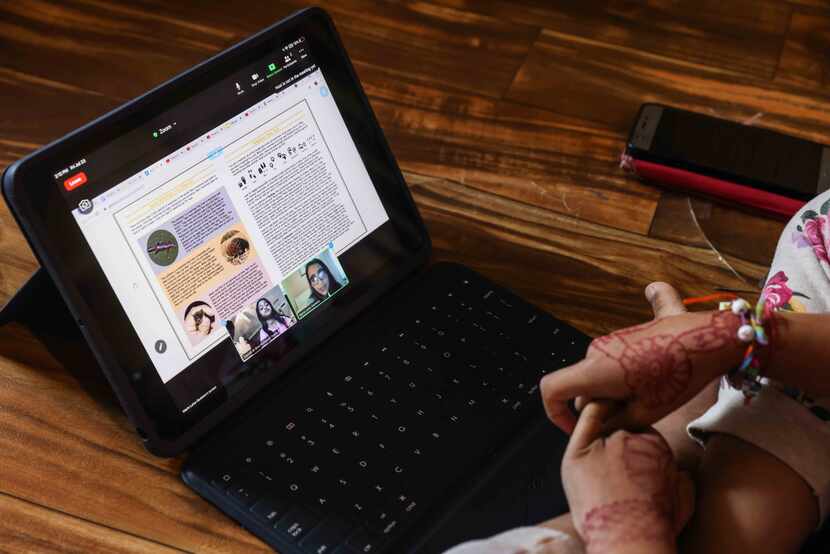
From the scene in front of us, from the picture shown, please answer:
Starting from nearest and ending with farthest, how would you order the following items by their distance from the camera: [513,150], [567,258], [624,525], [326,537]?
[624,525]
[326,537]
[567,258]
[513,150]

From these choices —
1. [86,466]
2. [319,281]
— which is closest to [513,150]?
[319,281]

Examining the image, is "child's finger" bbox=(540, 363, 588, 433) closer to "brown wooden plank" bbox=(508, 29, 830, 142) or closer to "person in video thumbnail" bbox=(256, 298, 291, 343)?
"person in video thumbnail" bbox=(256, 298, 291, 343)

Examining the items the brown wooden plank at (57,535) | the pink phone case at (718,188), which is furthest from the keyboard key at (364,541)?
the pink phone case at (718,188)

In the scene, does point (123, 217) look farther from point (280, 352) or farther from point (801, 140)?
point (801, 140)

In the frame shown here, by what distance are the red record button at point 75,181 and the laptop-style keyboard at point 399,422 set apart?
0.70ft

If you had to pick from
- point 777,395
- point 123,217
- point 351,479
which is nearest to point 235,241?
point 123,217

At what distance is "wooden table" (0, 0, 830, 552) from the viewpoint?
68 cm

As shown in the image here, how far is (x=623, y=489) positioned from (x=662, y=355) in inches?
3.3

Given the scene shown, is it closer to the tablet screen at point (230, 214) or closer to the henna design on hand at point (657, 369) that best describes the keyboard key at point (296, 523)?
the tablet screen at point (230, 214)

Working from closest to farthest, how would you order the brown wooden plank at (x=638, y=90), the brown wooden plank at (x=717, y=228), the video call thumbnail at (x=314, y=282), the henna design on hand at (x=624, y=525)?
the henna design on hand at (x=624, y=525) → the video call thumbnail at (x=314, y=282) → the brown wooden plank at (x=717, y=228) → the brown wooden plank at (x=638, y=90)

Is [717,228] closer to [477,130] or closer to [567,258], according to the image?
[567,258]

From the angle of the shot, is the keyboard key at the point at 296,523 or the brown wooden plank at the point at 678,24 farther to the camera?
the brown wooden plank at the point at 678,24

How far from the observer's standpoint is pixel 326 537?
628 mm

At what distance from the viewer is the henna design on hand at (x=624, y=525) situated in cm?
52
